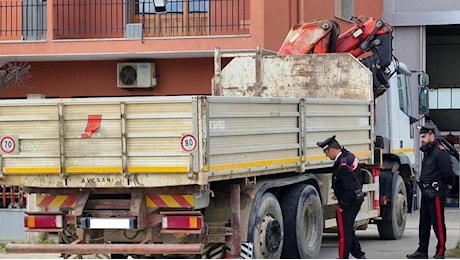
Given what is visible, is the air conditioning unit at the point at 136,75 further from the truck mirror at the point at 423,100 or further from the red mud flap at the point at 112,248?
the red mud flap at the point at 112,248

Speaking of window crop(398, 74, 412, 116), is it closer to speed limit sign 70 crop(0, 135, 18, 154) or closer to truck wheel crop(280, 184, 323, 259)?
truck wheel crop(280, 184, 323, 259)

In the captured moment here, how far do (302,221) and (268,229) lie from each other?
1157mm

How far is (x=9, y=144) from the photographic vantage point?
11.1 meters

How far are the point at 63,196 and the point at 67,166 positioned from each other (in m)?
0.50

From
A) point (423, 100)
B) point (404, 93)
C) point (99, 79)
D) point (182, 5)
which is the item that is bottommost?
point (423, 100)

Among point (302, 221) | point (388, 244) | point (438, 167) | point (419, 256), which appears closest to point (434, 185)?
point (438, 167)

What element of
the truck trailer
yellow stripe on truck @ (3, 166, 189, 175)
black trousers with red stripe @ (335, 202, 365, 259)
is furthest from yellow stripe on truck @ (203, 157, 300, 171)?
black trousers with red stripe @ (335, 202, 365, 259)

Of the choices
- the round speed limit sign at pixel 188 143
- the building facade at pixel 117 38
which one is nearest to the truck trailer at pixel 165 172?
the round speed limit sign at pixel 188 143

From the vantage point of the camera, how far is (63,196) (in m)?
11.2

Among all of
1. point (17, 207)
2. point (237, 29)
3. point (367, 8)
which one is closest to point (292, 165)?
point (17, 207)

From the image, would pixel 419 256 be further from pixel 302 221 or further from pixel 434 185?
pixel 302 221

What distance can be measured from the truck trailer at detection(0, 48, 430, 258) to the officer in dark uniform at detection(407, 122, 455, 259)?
1.55 metres

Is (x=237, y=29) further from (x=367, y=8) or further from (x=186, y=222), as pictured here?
(x=186, y=222)

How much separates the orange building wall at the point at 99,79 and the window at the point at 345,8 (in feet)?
14.4
